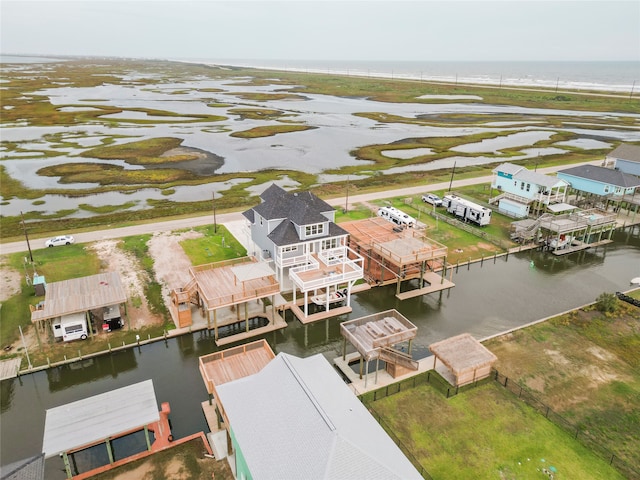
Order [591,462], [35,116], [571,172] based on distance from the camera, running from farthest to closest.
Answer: [35,116] < [571,172] < [591,462]

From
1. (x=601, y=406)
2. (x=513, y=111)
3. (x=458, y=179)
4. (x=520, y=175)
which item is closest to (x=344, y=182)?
(x=458, y=179)

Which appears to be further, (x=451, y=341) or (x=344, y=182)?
(x=344, y=182)

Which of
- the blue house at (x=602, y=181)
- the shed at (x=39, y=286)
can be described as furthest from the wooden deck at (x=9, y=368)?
the blue house at (x=602, y=181)

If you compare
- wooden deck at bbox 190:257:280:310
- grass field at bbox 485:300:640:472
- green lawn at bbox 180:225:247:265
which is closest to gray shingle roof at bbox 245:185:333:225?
wooden deck at bbox 190:257:280:310

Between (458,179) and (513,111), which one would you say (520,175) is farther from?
(513,111)

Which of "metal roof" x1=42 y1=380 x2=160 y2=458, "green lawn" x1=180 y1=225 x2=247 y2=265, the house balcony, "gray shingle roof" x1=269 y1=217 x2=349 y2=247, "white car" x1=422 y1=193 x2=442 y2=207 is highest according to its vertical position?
"gray shingle roof" x1=269 y1=217 x2=349 y2=247

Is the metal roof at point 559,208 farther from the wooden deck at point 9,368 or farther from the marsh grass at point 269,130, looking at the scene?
the marsh grass at point 269,130

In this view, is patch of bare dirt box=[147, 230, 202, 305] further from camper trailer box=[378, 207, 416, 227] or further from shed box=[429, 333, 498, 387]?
shed box=[429, 333, 498, 387]
